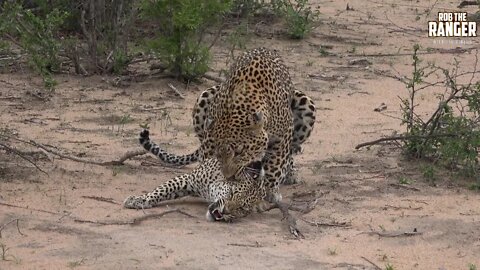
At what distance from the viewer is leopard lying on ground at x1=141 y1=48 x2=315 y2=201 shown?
8.29m

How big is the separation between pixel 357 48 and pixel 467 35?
2.18m

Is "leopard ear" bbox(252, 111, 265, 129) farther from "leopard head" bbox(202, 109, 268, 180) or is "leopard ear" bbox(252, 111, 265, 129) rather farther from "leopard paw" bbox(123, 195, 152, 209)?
"leopard paw" bbox(123, 195, 152, 209)

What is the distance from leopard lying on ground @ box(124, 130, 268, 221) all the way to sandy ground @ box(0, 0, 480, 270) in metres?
0.10

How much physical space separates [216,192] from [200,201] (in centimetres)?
47

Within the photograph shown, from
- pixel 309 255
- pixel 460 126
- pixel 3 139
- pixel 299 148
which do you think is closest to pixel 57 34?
pixel 3 139

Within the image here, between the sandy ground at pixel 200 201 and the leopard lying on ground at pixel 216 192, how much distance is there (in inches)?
3.9

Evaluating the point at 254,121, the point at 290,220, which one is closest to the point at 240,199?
the point at 290,220

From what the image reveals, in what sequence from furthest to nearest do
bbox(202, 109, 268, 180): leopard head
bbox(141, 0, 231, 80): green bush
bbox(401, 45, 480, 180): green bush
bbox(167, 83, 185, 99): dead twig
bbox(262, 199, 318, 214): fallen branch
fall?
bbox(167, 83, 185, 99): dead twig < bbox(141, 0, 231, 80): green bush < bbox(401, 45, 480, 180): green bush < bbox(262, 199, 318, 214): fallen branch < bbox(202, 109, 268, 180): leopard head

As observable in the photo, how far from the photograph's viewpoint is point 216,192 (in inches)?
324

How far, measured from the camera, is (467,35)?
53.6 feet

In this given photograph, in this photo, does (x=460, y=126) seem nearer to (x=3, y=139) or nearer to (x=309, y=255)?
(x=309, y=255)

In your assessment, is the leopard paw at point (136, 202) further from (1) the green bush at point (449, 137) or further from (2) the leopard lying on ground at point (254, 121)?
(1) the green bush at point (449, 137)

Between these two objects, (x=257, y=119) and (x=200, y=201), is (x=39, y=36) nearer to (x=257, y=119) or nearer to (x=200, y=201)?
(x=200, y=201)

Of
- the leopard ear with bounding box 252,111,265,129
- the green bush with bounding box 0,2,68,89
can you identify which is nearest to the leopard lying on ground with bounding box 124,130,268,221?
the leopard ear with bounding box 252,111,265,129
